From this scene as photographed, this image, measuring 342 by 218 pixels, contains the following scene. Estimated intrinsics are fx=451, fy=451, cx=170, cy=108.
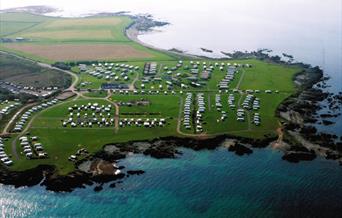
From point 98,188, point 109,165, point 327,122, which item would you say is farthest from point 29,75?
point 327,122

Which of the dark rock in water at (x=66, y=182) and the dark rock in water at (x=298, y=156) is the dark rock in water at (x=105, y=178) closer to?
the dark rock in water at (x=66, y=182)

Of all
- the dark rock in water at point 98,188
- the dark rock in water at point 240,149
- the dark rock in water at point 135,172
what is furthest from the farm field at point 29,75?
the dark rock in water at point 240,149

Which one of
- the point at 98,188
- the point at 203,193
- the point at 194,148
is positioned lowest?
the point at 98,188

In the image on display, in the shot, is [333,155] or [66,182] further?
[333,155]

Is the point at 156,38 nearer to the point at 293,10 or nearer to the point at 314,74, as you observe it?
the point at 314,74

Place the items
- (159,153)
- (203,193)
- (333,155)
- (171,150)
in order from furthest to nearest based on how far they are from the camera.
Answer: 1. (171,150)
2. (159,153)
3. (333,155)
4. (203,193)

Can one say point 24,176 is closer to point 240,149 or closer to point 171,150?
point 171,150

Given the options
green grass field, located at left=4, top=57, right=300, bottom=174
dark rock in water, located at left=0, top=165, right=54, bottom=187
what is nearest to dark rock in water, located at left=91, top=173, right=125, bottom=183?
green grass field, located at left=4, top=57, right=300, bottom=174
